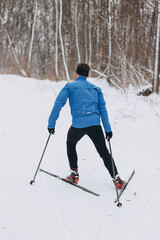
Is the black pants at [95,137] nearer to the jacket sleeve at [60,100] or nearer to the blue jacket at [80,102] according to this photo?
the blue jacket at [80,102]

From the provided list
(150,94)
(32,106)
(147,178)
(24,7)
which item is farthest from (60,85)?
(24,7)

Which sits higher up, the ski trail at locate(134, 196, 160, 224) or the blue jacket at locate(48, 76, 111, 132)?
the blue jacket at locate(48, 76, 111, 132)

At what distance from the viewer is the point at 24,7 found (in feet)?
71.2

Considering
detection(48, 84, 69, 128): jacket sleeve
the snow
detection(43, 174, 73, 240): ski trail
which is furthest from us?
detection(48, 84, 69, 128): jacket sleeve

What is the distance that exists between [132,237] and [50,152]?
314cm

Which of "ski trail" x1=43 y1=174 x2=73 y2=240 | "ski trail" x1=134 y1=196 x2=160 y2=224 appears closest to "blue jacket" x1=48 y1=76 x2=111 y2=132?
"ski trail" x1=43 y1=174 x2=73 y2=240

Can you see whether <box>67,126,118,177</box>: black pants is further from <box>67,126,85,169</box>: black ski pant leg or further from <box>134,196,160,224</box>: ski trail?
<box>134,196,160,224</box>: ski trail

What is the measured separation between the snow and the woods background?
459cm

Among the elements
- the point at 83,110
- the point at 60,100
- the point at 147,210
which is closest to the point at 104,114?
the point at 83,110

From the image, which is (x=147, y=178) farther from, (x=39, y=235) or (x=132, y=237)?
(x=39, y=235)

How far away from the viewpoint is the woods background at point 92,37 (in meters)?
11.4

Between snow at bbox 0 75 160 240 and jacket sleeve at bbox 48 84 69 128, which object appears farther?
jacket sleeve at bbox 48 84 69 128

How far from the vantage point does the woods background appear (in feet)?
37.4

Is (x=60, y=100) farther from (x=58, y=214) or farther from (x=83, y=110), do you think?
(x=58, y=214)
